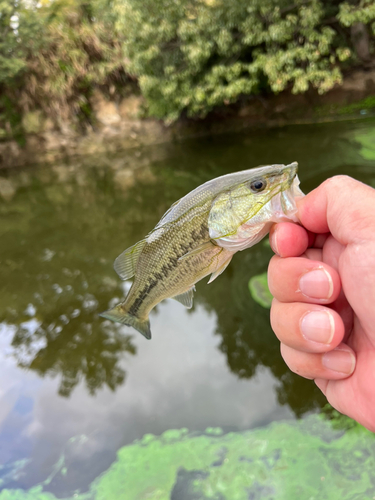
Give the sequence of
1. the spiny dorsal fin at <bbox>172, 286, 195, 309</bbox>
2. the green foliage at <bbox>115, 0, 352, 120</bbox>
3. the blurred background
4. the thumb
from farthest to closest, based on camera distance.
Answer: the green foliage at <bbox>115, 0, 352, 120</bbox>
the blurred background
the spiny dorsal fin at <bbox>172, 286, 195, 309</bbox>
the thumb

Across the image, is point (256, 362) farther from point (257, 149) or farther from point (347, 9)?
point (347, 9)

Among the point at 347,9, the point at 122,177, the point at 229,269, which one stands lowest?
the point at 229,269

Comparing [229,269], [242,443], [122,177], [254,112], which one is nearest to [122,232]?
[229,269]

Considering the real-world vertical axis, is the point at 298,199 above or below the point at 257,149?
above

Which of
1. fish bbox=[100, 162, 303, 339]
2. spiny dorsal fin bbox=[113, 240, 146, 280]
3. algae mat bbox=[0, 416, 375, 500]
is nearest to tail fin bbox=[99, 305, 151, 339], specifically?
fish bbox=[100, 162, 303, 339]

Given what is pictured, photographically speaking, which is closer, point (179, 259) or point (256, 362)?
point (179, 259)

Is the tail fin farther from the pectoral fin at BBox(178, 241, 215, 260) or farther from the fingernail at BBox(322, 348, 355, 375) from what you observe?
the fingernail at BBox(322, 348, 355, 375)

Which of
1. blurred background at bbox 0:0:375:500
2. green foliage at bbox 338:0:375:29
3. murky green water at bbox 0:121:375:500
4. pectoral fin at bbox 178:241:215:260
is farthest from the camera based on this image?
green foliage at bbox 338:0:375:29

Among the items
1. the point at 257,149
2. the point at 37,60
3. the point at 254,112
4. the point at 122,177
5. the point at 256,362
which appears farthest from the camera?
the point at 37,60
